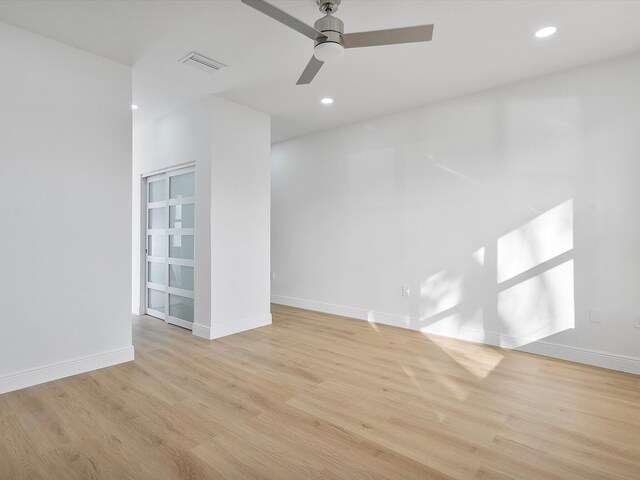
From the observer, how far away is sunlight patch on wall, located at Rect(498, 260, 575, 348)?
3350mm

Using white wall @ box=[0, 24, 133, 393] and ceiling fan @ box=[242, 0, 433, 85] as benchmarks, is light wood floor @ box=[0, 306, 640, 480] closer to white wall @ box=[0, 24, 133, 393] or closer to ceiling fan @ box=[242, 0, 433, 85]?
white wall @ box=[0, 24, 133, 393]

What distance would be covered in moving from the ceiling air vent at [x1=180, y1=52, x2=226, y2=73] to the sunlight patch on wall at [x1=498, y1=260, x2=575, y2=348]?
12.1 ft

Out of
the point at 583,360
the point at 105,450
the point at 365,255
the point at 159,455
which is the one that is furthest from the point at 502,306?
the point at 105,450

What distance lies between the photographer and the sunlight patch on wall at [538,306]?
3.35m

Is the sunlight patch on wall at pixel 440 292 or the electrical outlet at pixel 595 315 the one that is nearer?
the electrical outlet at pixel 595 315

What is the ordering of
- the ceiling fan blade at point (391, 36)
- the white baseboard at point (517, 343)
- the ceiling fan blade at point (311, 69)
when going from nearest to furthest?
1. the ceiling fan blade at point (391, 36)
2. the ceiling fan blade at point (311, 69)
3. the white baseboard at point (517, 343)

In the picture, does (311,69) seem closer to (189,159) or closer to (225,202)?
(225,202)

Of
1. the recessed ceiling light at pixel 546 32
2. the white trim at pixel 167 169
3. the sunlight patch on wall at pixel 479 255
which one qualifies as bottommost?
the sunlight patch on wall at pixel 479 255

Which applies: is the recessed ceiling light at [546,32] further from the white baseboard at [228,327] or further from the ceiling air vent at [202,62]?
the white baseboard at [228,327]

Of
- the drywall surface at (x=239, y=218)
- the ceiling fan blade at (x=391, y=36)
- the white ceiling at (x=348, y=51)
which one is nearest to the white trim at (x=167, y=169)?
the drywall surface at (x=239, y=218)

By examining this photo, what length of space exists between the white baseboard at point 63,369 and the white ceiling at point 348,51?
8.74ft

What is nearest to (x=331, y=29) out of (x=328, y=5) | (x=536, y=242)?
(x=328, y=5)

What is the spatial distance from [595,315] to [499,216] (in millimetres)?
1250

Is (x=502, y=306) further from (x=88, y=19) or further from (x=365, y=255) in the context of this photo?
(x=88, y=19)
